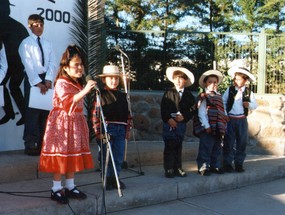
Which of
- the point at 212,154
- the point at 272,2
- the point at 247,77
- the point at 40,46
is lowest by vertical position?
the point at 212,154

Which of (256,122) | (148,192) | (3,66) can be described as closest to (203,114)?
(148,192)

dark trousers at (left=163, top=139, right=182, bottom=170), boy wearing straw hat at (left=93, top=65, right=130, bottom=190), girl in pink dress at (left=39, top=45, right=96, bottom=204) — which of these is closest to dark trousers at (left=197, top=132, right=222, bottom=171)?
dark trousers at (left=163, top=139, right=182, bottom=170)

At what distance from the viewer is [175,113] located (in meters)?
5.07

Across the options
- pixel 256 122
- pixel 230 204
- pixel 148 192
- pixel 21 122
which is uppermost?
pixel 21 122

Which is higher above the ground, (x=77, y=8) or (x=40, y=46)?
(x=77, y=8)

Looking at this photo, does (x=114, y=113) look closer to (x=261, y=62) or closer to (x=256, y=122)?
(x=256, y=122)

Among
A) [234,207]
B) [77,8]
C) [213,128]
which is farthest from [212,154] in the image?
[77,8]

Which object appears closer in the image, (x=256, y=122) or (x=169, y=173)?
(x=169, y=173)

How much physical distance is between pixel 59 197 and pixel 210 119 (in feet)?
7.62

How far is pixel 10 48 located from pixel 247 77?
3398 mm

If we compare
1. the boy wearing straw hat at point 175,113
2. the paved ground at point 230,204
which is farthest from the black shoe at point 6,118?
the paved ground at point 230,204

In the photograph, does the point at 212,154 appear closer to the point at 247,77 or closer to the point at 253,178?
the point at 253,178

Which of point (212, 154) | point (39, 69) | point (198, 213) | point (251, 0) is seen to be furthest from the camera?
point (251, 0)

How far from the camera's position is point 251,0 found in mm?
16156
